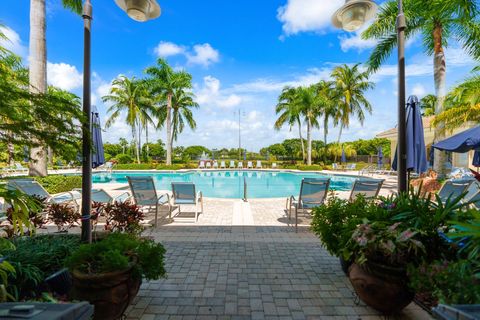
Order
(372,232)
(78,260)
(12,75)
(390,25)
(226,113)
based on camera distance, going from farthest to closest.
Result: (226,113)
(390,25)
(372,232)
(78,260)
(12,75)

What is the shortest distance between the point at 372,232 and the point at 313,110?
2416cm

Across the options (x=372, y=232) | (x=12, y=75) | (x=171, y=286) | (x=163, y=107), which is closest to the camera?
(x=12, y=75)

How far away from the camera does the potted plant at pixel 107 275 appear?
1944mm

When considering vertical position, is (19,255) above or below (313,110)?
below

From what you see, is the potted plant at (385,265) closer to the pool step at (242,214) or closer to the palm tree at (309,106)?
the pool step at (242,214)

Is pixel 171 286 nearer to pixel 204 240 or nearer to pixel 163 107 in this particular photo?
pixel 204 240

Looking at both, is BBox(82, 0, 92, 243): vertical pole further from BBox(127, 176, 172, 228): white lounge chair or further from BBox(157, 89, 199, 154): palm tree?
BBox(157, 89, 199, 154): palm tree

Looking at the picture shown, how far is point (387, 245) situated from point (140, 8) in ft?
12.4

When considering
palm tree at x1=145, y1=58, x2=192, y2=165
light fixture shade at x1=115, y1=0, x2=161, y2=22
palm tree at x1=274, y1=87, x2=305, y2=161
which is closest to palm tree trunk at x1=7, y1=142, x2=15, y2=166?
light fixture shade at x1=115, y1=0, x2=161, y2=22

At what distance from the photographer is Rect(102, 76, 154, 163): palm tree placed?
2567 cm

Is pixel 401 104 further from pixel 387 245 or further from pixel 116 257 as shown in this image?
pixel 116 257

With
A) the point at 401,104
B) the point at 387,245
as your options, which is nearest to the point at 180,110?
the point at 401,104

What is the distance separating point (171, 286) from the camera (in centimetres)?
289

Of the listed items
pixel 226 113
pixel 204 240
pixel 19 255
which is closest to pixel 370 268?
pixel 204 240
